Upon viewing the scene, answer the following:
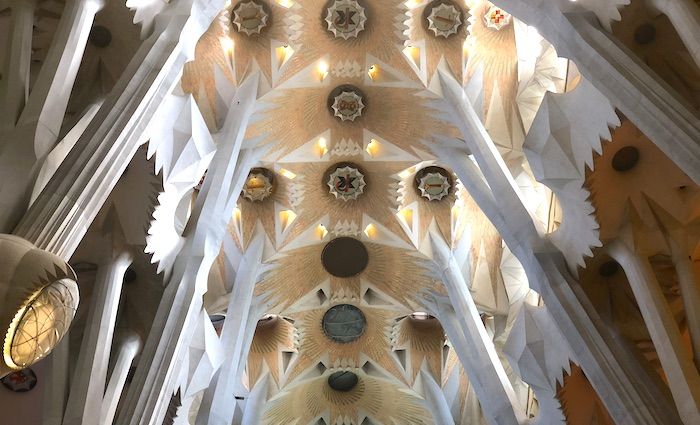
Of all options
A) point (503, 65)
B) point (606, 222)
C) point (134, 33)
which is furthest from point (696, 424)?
point (503, 65)

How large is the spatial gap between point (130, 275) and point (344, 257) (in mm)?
7755

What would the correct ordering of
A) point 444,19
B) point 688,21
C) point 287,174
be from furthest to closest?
point 287,174, point 444,19, point 688,21

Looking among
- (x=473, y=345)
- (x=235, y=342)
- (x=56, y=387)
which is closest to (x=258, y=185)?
(x=235, y=342)

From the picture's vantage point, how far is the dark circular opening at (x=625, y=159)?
764cm

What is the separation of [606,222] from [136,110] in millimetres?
5296

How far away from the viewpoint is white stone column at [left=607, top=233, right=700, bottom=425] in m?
6.49

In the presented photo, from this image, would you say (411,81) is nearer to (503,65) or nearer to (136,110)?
(503,65)

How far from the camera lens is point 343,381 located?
1747cm

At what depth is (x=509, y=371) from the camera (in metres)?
13.6

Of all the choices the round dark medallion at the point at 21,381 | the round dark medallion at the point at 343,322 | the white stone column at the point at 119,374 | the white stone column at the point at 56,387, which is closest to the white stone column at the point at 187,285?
the white stone column at the point at 119,374

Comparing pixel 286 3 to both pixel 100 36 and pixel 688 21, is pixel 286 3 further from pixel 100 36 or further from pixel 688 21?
pixel 688 21

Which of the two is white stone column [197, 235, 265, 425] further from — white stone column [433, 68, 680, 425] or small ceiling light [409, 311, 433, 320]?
white stone column [433, 68, 680, 425]

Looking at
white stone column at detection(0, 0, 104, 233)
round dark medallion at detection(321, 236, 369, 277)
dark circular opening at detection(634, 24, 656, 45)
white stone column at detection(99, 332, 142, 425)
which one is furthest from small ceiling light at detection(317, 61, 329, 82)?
white stone column at detection(0, 0, 104, 233)

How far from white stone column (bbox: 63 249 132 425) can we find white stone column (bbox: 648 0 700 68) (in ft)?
19.0
